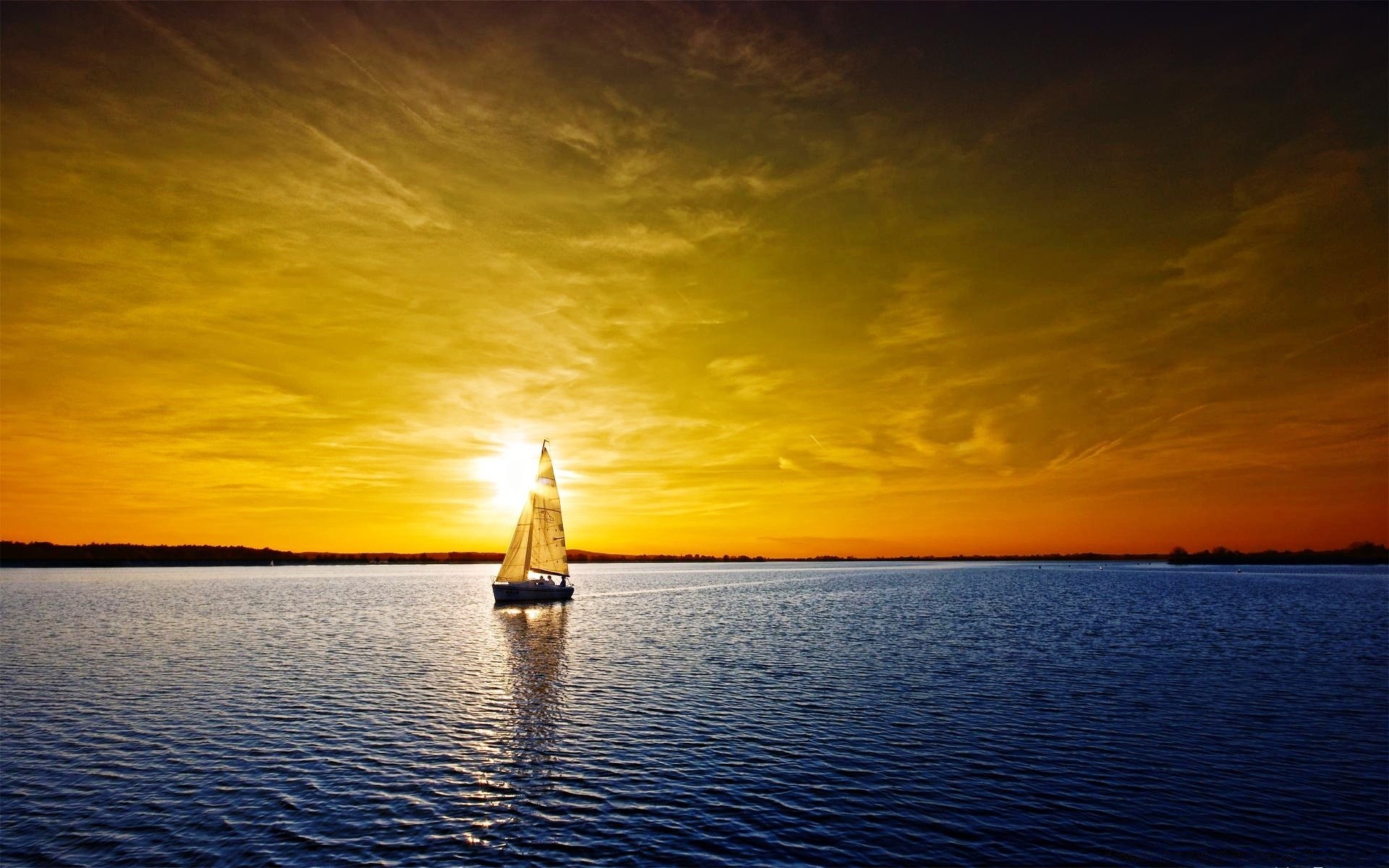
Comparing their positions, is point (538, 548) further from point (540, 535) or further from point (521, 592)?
point (521, 592)

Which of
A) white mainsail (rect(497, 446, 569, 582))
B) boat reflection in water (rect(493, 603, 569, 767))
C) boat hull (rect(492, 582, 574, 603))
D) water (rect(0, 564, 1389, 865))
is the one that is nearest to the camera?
water (rect(0, 564, 1389, 865))

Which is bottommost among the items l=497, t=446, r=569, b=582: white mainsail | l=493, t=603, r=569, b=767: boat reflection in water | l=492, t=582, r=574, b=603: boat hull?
l=493, t=603, r=569, b=767: boat reflection in water

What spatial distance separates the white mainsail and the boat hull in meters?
A: 1.61

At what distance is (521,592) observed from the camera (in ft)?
357

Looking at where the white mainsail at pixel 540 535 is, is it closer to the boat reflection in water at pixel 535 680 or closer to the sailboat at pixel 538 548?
the sailboat at pixel 538 548

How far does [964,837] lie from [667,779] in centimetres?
1171

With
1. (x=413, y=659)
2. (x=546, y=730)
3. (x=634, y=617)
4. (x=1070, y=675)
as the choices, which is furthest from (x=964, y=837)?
(x=634, y=617)

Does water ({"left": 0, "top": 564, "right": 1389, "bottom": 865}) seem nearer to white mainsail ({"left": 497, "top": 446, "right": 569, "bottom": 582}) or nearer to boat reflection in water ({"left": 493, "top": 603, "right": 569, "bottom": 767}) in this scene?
boat reflection in water ({"left": 493, "top": 603, "right": 569, "bottom": 767})

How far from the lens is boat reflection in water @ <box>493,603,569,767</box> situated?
34531 mm

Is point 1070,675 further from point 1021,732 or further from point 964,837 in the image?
point 964,837

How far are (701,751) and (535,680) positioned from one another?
23.1m

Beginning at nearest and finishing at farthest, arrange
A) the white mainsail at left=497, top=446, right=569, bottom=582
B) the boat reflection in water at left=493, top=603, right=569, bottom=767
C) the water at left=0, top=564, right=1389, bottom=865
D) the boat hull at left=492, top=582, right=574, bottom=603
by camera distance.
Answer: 1. the water at left=0, top=564, right=1389, bottom=865
2. the boat reflection in water at left=493, top=603, right=569, bottom=767
3. the white mainsail at left=497, top=446, right=569, bottom=582
4. the boat hull at left=492, top=582, right=574, bottom=603

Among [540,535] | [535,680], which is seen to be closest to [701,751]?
[535,680]

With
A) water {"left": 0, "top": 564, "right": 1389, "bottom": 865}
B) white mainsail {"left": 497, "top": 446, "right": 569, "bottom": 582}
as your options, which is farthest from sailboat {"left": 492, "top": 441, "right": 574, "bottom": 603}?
water {"left": 0, "top": 564, "right": 1389, "bottom": 865}
